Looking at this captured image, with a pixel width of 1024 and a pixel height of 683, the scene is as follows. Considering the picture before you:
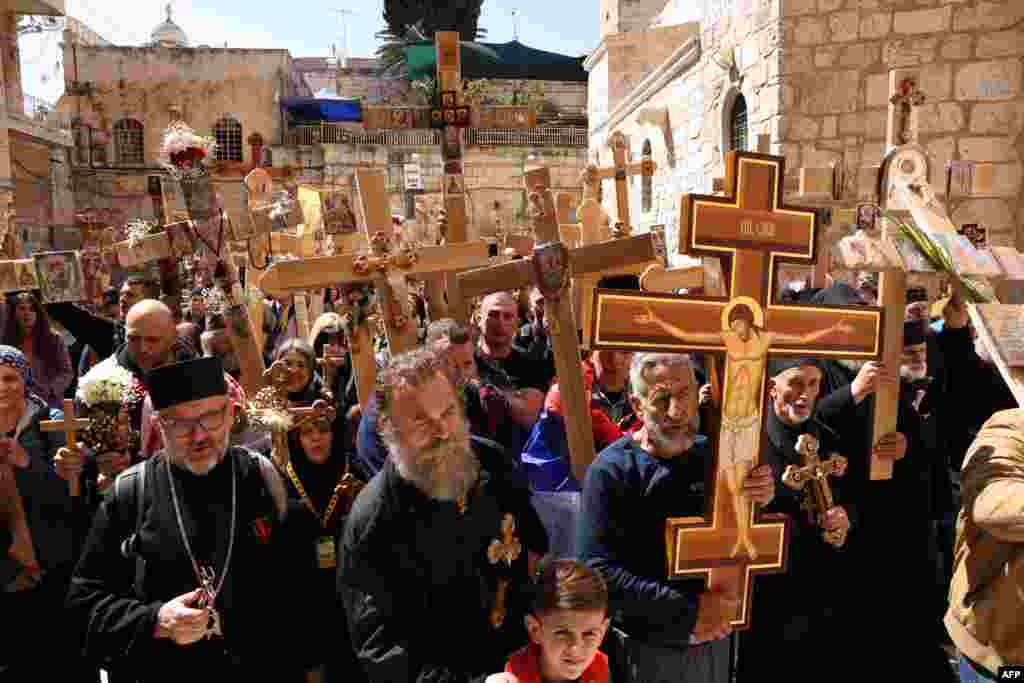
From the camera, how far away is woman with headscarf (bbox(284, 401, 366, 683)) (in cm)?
299

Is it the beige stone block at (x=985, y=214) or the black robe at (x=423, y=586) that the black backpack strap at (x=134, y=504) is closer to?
the black robe at (x=423, y=586)

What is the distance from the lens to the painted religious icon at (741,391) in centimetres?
245

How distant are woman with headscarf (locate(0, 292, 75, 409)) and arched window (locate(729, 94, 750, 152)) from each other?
26.2 ft

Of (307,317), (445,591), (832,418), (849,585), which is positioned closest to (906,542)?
(849,585)

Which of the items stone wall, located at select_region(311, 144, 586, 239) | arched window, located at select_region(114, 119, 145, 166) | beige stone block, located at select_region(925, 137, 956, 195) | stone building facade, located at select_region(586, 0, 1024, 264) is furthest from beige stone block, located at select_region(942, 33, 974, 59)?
arched window, located at select_region(114, 119, 145, 166)

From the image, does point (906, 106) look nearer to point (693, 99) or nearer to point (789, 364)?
point (789, 364)

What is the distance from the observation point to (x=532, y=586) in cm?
222

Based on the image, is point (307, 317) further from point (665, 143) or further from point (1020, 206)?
point (665, 143)

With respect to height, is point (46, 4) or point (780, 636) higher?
point (46, 4)

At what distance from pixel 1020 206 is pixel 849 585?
21.3 ft

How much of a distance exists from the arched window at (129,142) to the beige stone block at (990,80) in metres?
30.2

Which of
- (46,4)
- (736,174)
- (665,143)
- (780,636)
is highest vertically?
(46,4)

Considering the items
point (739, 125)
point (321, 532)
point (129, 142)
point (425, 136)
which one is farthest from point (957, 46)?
point (129, 142)

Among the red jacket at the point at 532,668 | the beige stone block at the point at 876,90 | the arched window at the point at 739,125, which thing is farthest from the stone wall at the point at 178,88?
the red jacket at the point at 532,668
